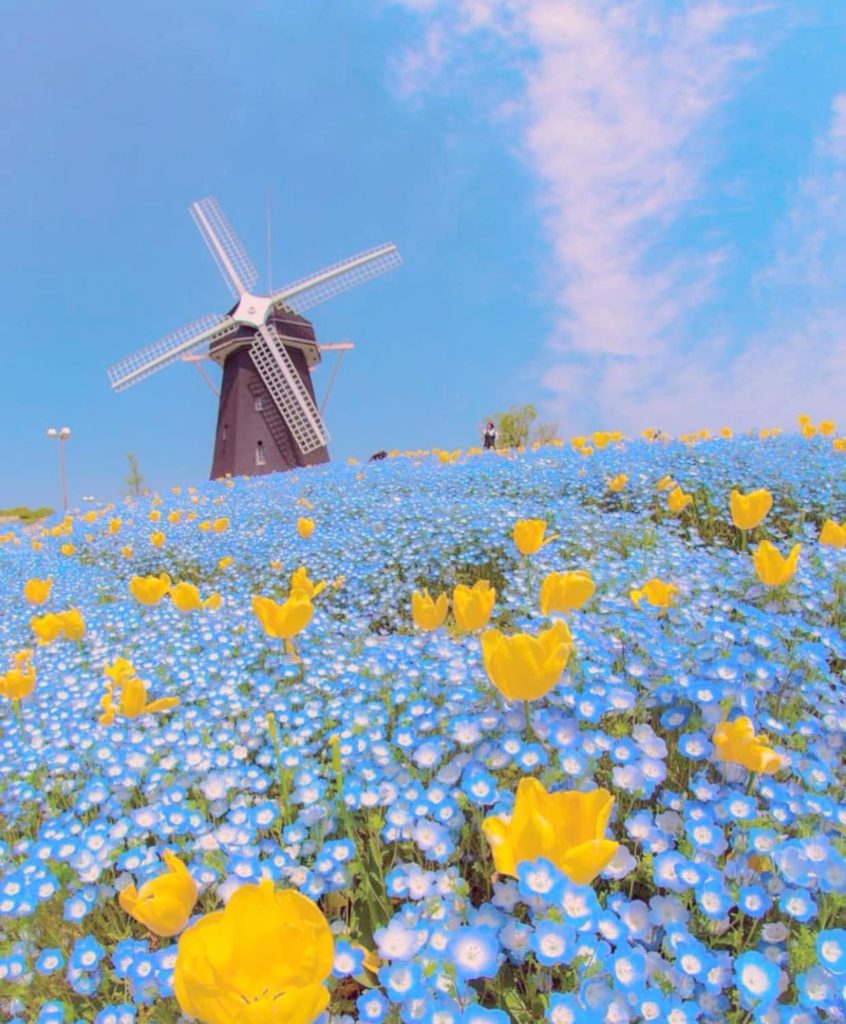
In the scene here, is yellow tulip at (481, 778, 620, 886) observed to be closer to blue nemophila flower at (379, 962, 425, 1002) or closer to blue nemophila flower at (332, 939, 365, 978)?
blue nemophila flower at (379, 962, 425, 1002)

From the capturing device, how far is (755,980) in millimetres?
1379

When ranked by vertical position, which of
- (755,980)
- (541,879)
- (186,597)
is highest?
(186,597)

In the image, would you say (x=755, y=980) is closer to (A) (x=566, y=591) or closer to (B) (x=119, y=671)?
(A) (x=566, y=591)

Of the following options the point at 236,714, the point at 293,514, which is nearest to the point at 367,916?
the point at 236,714

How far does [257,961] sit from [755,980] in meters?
1.04

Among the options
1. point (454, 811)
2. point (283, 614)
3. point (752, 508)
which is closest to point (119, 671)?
point (283, 614)

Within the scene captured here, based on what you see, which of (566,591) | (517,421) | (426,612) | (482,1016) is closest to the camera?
(482,1016)

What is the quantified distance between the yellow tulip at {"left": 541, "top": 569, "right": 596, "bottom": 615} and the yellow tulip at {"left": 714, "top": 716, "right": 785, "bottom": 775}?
663mm

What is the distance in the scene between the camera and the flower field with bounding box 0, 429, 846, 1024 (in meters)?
1.34

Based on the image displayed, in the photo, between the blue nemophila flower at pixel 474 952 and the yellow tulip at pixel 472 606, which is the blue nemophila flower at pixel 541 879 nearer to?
the blue nemophila flower at pixel 474 952

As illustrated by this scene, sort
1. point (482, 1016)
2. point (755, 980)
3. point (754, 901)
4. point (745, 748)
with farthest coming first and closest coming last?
point (745, 748)
point (754, 901)
point (755, 980)
point (482, 1016)

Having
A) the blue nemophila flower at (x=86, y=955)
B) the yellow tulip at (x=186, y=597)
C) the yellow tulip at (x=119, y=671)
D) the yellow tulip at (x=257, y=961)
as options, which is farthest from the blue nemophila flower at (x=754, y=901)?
the yellow tulip at (x=186, y=597)

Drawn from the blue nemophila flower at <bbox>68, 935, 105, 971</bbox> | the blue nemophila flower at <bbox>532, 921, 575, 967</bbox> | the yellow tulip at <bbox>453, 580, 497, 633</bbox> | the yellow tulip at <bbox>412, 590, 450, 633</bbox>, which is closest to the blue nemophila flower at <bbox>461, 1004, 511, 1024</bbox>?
the blue nemophila flower at <bbox>532, 921, 575, 967</bbox>

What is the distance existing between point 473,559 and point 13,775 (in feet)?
11.3
